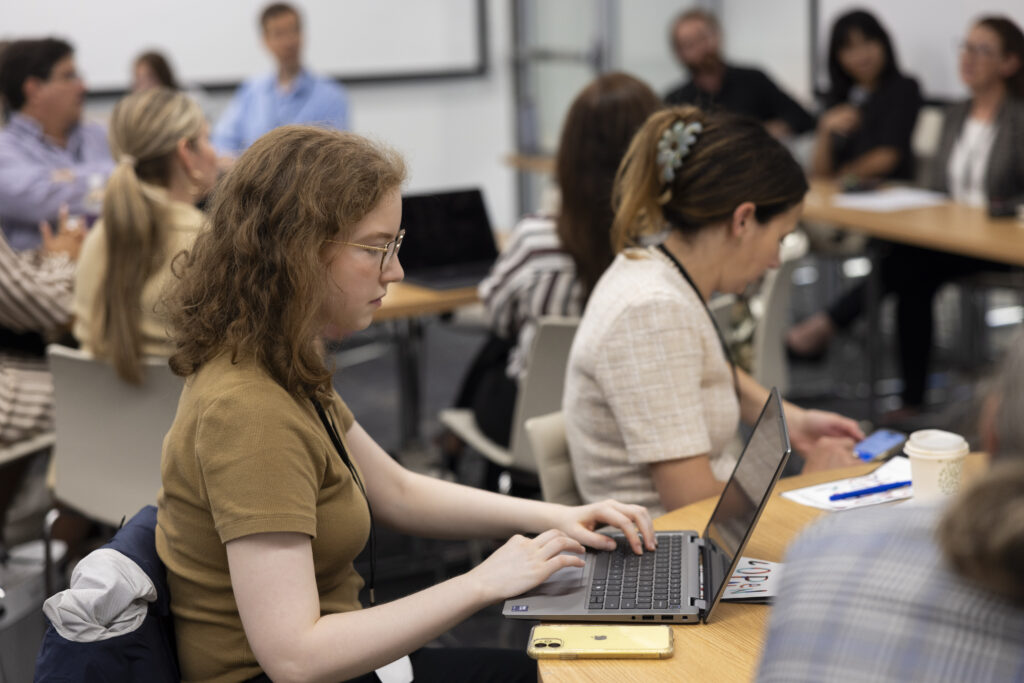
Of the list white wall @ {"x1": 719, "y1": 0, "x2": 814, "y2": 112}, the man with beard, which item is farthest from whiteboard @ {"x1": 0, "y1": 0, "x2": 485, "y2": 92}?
the man with beard

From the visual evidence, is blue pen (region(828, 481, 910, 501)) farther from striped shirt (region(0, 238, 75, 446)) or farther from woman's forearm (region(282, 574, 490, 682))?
striped shirt (region(0, 238, 75, 446))

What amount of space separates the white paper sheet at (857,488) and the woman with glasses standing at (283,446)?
444 mm

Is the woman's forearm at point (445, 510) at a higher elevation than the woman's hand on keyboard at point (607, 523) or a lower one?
lower

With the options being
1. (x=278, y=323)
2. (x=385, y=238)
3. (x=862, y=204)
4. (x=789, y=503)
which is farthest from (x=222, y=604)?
(x=862, y=204)

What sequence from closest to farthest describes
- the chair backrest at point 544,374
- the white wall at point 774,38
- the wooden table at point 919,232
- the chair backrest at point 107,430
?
the chair backrest at point 107,430, the chair backrest at point 544,374, the wooden table at point 919,232, the white wall at point 774,38

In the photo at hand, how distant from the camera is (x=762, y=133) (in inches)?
74.7

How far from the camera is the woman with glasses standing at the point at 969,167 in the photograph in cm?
422

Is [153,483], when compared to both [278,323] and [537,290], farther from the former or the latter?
[278,323]

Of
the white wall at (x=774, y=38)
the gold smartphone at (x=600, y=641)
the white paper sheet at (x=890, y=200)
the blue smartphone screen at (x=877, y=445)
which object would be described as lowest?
the blue smartphone screen at (x=877, y=445)

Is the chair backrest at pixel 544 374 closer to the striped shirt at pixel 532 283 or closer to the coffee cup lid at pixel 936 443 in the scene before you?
the striped shirt at pixel 532 283

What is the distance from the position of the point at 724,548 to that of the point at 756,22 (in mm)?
5370

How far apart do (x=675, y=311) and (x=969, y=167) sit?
312 centimetres

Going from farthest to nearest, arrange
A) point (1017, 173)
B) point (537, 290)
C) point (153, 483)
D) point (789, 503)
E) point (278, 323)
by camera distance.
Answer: point (1017, 173) → point (537, 290) → point (153, 483) → point (789, 503) → point (278, 323)

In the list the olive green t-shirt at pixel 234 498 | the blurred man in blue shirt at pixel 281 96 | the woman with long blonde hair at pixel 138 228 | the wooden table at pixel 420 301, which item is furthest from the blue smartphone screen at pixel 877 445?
the blurred man in blue shirt at pixel 281 96
